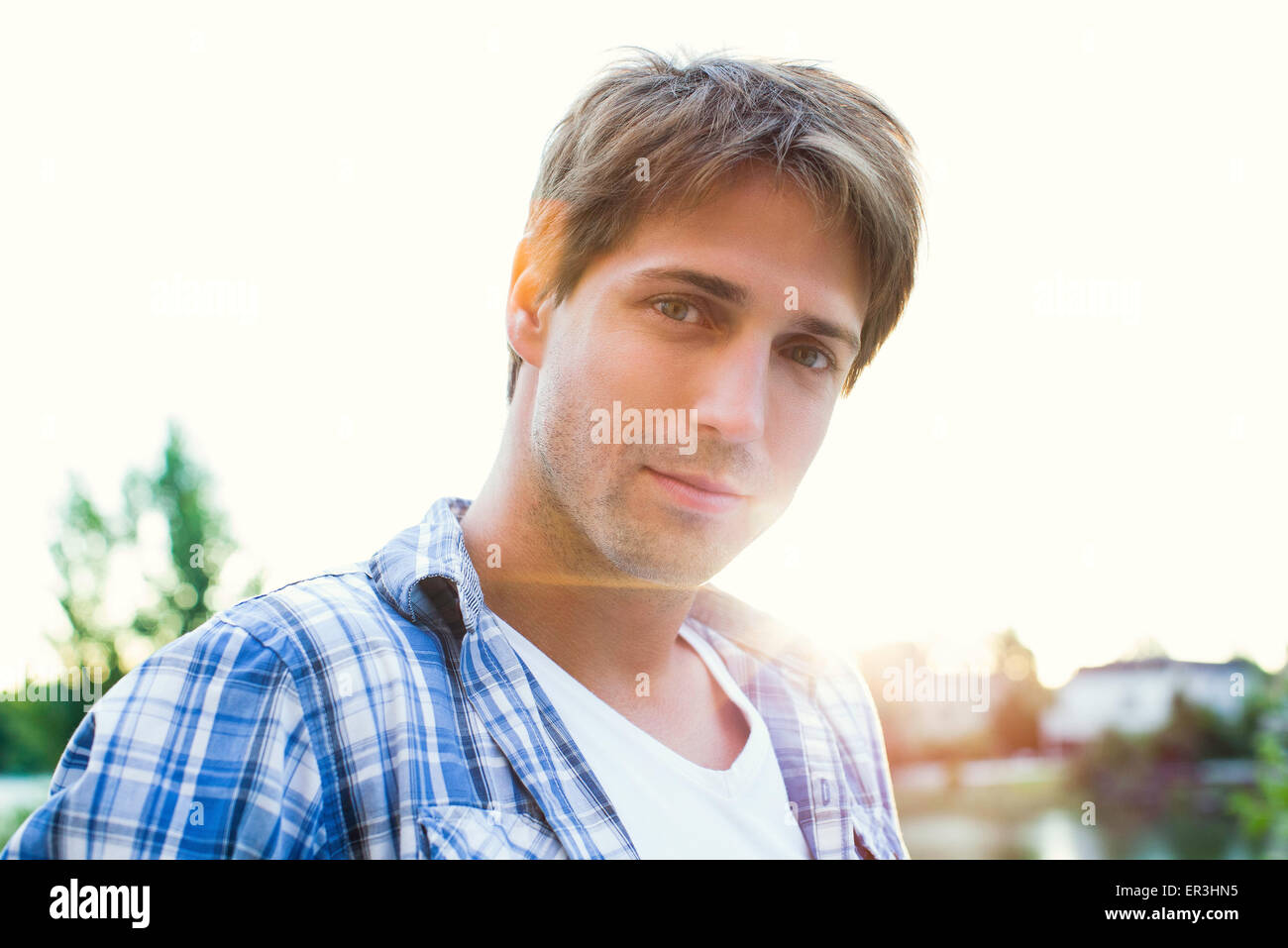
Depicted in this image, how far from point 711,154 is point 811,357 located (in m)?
0.49

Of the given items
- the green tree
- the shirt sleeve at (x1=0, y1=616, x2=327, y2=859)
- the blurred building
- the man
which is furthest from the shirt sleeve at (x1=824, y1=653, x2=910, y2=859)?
the blurred building

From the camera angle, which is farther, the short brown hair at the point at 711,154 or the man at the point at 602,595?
the short brown hair at the point at 711,154

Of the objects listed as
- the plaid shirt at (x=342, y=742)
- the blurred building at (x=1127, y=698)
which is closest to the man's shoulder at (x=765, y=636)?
the plaid shirt at (x=342, y=742)

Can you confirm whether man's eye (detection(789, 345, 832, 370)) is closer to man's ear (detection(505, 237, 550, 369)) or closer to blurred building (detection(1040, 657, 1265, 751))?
man's ear (detection(505, 237, 550, 369))

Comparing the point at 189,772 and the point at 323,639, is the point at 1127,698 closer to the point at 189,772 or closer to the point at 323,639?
the point at 323,639

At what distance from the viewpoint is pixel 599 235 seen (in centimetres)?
185

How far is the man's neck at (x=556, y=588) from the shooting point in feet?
5.75

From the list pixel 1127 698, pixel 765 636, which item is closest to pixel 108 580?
pixel 765 636

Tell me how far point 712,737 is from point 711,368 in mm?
870

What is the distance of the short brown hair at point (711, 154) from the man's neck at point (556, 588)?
0.47m

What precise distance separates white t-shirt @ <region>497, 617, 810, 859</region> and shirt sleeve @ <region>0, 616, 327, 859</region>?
1.65 ft

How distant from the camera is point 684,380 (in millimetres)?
1686

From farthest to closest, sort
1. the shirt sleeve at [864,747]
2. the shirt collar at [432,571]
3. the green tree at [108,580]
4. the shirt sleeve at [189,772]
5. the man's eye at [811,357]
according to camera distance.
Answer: the green tree at [108,580], the shirt sleeve at [864,747], the man's eye at [811,357], the shirt collar at [432,571], the shirt sleeve at [189,772]

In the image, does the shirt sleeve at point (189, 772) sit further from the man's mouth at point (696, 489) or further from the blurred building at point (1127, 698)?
the blurred building at point (1127, 698)
